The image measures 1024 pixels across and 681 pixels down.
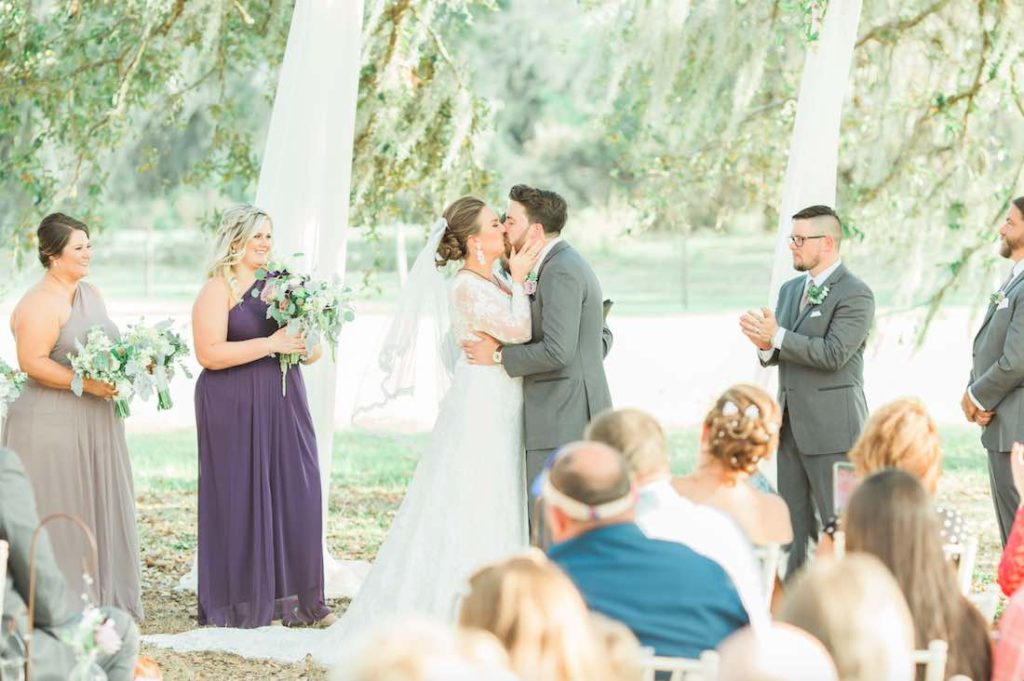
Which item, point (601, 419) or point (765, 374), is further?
point (765, 374)

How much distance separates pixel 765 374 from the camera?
252 inches

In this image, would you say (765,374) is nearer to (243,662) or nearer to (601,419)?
(243,662)

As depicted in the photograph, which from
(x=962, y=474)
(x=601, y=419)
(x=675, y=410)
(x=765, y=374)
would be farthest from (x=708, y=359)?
(x=601, y=419)

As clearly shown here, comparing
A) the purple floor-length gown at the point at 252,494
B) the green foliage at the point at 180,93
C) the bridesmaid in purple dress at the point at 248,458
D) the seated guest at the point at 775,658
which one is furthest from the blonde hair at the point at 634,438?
the green foliage at the point at 180,93

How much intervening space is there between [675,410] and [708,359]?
165 inches

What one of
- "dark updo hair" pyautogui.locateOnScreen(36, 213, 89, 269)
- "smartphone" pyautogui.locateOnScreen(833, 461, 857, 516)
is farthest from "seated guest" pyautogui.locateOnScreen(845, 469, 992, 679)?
"dark updo hair" pyautogui.locateOnScreen(36, 213, 89, 269)

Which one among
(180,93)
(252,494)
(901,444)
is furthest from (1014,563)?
(180,93)

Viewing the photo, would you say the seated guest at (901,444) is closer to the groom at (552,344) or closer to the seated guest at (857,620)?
the seated guest at (857,620)

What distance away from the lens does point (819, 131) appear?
655 cm

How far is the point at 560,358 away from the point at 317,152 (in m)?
1.76

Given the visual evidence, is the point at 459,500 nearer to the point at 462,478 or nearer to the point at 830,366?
the point at 462,478

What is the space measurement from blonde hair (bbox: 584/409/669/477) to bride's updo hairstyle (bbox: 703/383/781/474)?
47 cm

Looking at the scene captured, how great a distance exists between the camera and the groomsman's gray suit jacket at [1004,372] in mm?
5906

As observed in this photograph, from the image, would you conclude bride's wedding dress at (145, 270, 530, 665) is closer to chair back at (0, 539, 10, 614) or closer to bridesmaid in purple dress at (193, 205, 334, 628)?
bridesmaid in purple dress at (193, 205, 334, 628)
